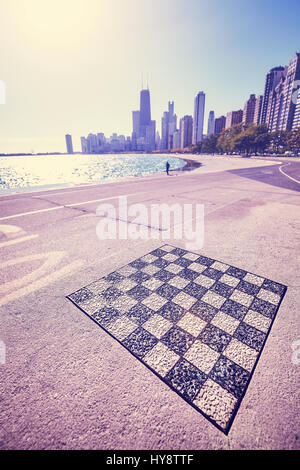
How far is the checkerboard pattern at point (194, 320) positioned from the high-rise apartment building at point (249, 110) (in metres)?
207

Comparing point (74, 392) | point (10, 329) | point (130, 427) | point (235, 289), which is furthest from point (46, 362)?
point (235, 289)

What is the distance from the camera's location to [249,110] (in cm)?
17262

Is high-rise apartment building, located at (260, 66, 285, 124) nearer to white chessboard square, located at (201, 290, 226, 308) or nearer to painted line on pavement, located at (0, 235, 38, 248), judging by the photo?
painted line on pavement, located at (0, 235, 38, 248)

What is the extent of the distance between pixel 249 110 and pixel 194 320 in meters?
215

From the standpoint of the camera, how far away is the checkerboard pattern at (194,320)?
1807mm

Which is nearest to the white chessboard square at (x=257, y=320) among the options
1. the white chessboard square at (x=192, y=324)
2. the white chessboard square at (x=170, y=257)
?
the white chessboard square at (x=192, y=324)

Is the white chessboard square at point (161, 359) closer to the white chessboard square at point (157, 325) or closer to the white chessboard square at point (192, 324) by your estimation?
the white chessboard square at point (157, 325)

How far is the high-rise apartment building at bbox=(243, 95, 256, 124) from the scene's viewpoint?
171m

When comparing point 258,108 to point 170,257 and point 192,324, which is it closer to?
point 170,257

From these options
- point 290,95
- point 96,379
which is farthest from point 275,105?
point 96,379

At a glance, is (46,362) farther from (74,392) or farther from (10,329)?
(10,329)

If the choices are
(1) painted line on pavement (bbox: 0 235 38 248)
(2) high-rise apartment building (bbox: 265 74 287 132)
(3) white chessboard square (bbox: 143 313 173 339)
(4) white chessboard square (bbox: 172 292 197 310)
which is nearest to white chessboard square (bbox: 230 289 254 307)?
(4) white chessboard square (bbox: 172 292 197 310)

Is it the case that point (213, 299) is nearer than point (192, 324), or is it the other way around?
point (192, 324)

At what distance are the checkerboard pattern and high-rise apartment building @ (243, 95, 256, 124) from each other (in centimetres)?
20724
